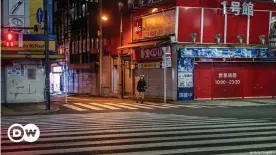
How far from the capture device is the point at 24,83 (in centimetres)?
2989

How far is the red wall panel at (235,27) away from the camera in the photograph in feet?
108

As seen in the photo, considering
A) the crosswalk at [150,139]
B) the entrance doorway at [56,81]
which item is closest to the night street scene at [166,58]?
the crosswalk at [150,139]

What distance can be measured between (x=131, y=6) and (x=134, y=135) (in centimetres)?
2676

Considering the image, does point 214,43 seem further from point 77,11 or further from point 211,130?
point 77,11

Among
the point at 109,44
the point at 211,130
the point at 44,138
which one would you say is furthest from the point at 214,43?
the point at 44,138

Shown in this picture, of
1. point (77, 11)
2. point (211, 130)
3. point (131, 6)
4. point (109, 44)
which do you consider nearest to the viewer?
point (211, 130)

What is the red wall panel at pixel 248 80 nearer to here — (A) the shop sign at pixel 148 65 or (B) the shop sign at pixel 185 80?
(B) the shop sign at pixel 185 80

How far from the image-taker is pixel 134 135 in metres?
12.7

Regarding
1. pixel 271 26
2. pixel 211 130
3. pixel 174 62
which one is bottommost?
pixel 211 130

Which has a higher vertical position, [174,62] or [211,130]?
[174,62]

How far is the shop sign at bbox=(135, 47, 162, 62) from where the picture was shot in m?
33.2

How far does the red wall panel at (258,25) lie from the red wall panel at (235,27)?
0.66 m

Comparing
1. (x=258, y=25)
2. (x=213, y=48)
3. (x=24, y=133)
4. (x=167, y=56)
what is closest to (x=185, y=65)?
(x=167, y=56)

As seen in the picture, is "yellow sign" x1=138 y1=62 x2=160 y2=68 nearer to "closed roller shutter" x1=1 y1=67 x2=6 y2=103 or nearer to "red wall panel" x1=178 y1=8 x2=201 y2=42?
"red wall panel" x1=178 y1=8 x2=201 y2=42
